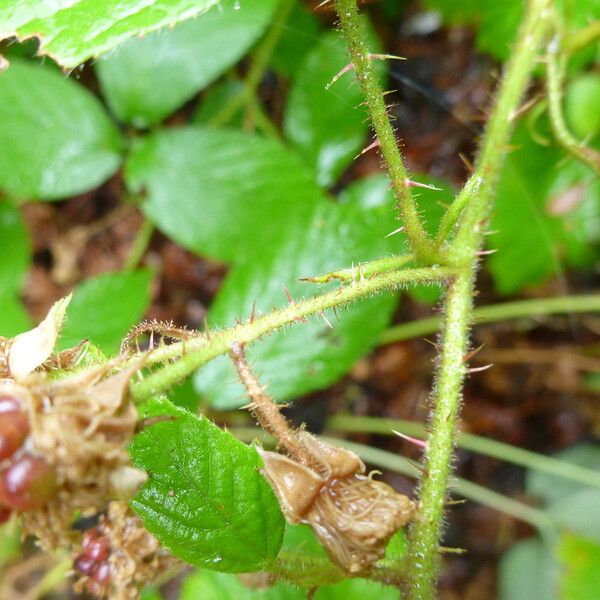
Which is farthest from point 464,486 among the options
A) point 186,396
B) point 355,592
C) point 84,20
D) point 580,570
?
point 84,20

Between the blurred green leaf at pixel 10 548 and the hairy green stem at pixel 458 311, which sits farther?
the blurred green leaf at pixel 10 548

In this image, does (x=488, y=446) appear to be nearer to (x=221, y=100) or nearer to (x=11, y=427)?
(x=221, y=100)

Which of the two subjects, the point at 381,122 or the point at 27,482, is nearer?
the point at 27,482

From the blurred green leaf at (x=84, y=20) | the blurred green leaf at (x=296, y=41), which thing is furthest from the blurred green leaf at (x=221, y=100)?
the blurred green leaf at (x=84, y=20)

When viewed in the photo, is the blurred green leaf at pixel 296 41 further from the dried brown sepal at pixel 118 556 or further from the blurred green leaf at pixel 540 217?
the dried brown sepal at pixel 118 556

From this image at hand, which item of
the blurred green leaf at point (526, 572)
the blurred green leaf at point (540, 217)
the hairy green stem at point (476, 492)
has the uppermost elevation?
the blurred green leaf at point (540, 217)

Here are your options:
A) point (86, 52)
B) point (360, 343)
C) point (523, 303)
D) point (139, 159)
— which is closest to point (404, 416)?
point (523, 303)

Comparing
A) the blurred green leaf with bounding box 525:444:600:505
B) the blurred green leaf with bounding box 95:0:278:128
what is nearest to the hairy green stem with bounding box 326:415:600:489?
the blurred green leaf with bounding box 525:444:600:505
